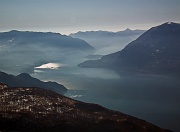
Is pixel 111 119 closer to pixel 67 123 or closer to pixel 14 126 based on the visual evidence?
pixel 67 123

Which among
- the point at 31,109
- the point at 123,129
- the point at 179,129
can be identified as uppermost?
the point at 31,109

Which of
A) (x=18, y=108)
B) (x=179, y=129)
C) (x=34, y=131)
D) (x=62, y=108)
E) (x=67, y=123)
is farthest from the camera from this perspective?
(x=179, y=129)

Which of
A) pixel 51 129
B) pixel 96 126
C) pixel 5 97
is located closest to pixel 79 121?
pixel 96 126

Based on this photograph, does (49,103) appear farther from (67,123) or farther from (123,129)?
(123,129)

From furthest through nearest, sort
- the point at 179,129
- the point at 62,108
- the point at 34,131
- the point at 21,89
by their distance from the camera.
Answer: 1. the point at 179,129
2. the point at 21,89
3. the point at 62,108
4. the point at 34,131

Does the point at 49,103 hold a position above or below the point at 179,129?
above

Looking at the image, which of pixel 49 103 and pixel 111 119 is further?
pixel 49 103

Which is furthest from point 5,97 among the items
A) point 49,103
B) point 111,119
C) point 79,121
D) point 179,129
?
point 179,129
